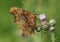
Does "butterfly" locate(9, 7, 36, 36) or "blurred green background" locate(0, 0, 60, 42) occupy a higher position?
"blurred green background" locate(0, 0, 60, 42)

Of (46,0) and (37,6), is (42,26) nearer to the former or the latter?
(37,6)

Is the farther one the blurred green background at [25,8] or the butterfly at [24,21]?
the blurred green background at [25,8]

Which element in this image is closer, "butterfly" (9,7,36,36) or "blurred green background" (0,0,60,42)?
"butterfly" (9,7,36,36)

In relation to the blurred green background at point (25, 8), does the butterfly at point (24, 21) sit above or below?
below

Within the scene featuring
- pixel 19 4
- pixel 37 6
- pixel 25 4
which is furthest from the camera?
pixel 19 4

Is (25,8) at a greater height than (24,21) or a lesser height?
greater

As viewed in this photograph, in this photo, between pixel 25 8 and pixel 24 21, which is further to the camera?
pixel 25 8

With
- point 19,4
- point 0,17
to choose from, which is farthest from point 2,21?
point 19,4

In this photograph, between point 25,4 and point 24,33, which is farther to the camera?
point 25,4
